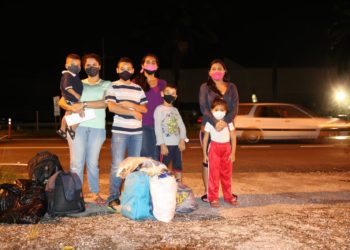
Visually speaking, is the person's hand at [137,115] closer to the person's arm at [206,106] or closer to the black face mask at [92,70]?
the black face mask at [92,70]

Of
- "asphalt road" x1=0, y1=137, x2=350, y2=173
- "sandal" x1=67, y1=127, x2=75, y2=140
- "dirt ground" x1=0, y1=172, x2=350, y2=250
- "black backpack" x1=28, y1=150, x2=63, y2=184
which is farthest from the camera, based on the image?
"asphalt road" x1=0, y1=137, x2=350, y2=173

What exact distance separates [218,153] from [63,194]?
2228 mm

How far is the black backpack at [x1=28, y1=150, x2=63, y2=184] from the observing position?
21.7 ft

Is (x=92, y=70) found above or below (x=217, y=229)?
above

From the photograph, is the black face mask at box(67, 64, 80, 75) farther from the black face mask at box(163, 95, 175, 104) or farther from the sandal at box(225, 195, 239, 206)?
the sandal at box(225, 195, 239, 206)

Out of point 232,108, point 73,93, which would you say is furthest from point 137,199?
point 232,108

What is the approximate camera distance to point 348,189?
27.3ft

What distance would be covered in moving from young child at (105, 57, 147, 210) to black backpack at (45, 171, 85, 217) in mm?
547

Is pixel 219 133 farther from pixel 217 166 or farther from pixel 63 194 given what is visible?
pixel 63 194

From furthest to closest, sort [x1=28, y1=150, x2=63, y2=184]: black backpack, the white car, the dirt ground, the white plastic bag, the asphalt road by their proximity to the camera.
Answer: the white car
the asphalt road
[x1=28, y1=150, x2=63, y2=184]: black backpack
the white plastic bag
the dirt ground

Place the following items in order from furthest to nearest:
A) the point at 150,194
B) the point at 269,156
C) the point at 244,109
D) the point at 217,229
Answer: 1. the point at 244,109
2. the point at 269,156
3. the point at 150,194
4. the point at 217,229

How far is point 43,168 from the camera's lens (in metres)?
6.64

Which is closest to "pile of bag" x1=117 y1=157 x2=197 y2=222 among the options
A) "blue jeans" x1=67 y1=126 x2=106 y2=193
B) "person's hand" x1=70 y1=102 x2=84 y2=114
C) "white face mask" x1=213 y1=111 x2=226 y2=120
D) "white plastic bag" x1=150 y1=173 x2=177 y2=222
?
"white plastic bag" x1=150 y1=173 x2=177 y2=222

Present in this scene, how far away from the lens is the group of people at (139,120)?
678cm
